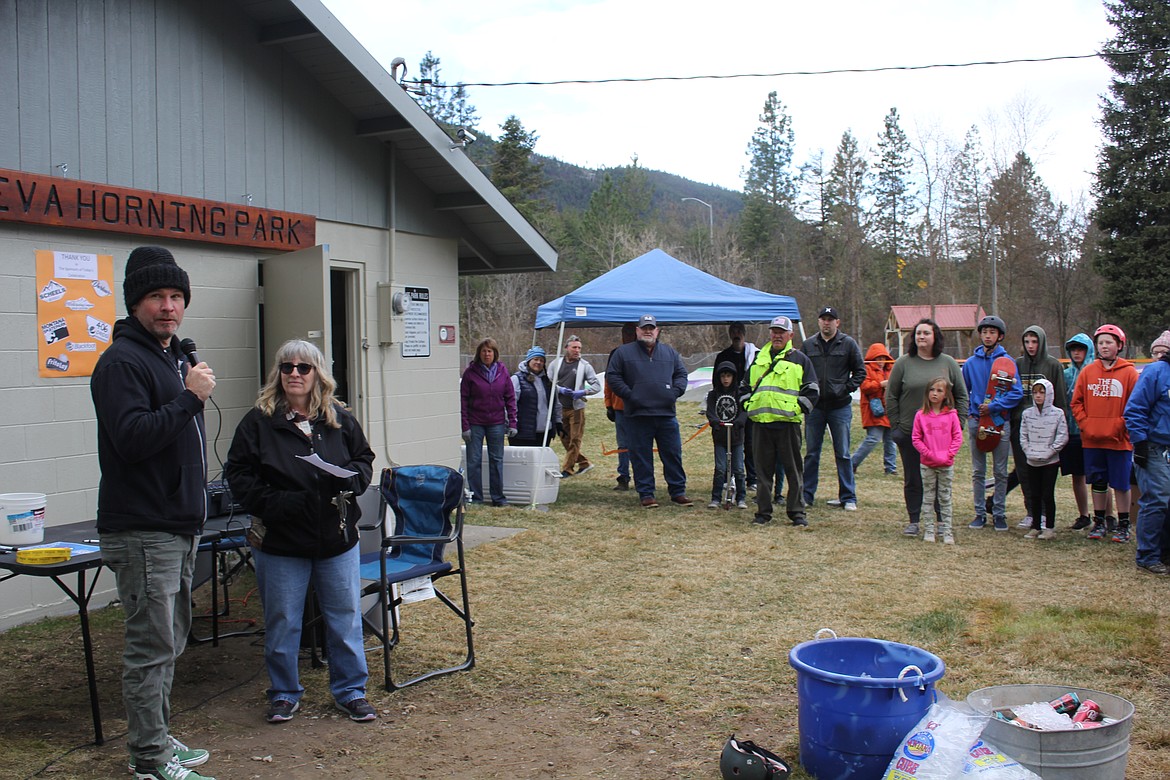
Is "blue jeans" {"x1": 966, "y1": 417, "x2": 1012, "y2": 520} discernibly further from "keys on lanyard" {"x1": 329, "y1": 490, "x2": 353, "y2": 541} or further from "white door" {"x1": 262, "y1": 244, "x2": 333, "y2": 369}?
"keys on lanyard" {"x1": 329, "y1": 490, "x2": 353, "y2": 541}

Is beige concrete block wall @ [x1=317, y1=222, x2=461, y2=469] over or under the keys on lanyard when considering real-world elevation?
over

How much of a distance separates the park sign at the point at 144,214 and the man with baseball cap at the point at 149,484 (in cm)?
252

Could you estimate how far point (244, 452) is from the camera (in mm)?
4203

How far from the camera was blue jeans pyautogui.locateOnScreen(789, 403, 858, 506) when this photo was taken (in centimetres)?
966

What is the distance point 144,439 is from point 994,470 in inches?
294

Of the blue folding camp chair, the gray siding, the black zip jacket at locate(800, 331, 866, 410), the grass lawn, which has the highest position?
the gray siding

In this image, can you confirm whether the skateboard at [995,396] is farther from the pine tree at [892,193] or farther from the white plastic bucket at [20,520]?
the pine tree at [892,193]

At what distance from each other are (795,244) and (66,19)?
47.9m

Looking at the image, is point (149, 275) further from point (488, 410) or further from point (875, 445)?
point (875, 445)

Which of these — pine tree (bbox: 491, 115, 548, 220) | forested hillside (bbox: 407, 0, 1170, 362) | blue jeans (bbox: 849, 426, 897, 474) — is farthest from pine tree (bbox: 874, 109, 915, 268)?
blue jeans (bbox: 849, 426, 897, 474)

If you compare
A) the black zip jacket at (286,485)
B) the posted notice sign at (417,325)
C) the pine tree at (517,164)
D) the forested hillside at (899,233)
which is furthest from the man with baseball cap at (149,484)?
the pine tree at (517,164)

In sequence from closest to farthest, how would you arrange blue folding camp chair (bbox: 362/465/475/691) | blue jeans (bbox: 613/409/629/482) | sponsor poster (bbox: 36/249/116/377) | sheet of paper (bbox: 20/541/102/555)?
sheet of paper (bbox: 20/541/102/555) → blue folding camp chair (bbox: 362/465/475/691) → sponsor poster (bbox: 36/249/116/377) → blue jeans (bbox: 613/409/629/482)

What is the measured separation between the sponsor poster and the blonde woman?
2192 mm

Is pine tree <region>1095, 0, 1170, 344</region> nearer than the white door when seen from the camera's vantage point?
No
